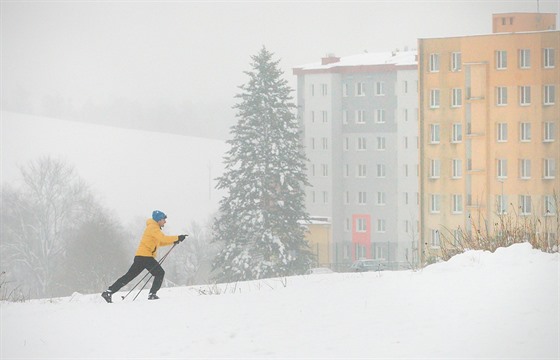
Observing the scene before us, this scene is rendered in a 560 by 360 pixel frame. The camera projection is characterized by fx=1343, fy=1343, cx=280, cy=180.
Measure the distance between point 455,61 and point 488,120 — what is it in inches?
192

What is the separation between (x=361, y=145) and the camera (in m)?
133

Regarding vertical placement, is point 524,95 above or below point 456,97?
below

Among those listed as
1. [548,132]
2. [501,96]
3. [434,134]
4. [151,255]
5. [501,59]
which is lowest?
[151,255]

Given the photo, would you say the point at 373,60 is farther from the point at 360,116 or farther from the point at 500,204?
the point at 500,204

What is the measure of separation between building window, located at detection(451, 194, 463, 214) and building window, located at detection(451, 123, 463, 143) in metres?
4.23

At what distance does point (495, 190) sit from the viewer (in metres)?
94.9

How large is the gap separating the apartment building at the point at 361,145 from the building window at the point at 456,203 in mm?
30131

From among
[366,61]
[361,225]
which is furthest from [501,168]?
[366,61]

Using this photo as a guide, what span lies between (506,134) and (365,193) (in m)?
38.3

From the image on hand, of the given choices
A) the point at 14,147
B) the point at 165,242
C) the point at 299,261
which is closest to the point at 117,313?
the point at 165,242

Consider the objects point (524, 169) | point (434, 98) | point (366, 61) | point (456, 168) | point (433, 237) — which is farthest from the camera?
point (366, 61)

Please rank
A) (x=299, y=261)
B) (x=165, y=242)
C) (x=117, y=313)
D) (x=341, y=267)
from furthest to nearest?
1. (x=341, y=267)
2. (x=299, y=261)
3. (x=165, y=242)
4. (x=117, y=313)

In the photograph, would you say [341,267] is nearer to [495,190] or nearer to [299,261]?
[495,190]

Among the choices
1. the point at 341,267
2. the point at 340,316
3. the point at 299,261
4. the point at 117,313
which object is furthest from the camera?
the point at 341,267
